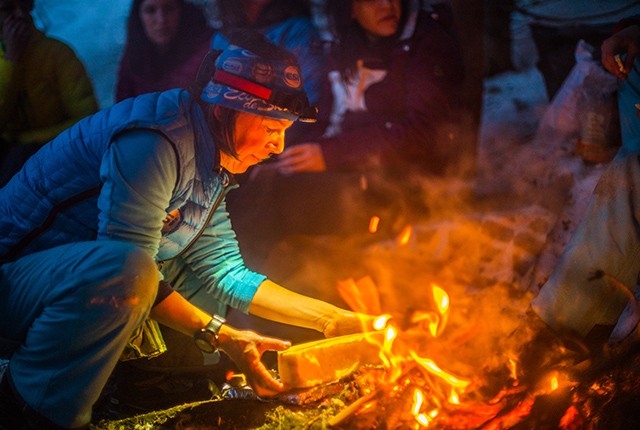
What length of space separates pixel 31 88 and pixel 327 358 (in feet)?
10.1

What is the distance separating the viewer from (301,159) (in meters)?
4.29

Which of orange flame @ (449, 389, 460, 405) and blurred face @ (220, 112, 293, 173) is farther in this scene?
orange flame @ (449, 389, 460, 405)

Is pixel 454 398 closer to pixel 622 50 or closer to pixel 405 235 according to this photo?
pixel 405 235

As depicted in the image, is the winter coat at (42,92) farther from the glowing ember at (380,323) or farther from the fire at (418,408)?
the fire at (418,408)

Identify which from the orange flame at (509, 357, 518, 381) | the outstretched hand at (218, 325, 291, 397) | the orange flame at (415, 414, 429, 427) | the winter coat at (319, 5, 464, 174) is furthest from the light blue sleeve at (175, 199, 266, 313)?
the orange flame at (509, 357, 518, 381)

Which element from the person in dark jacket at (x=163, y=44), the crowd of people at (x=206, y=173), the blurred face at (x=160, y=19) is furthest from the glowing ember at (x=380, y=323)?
the blurred face at (x=160, y=19)

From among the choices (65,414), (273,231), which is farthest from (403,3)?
(65,414)

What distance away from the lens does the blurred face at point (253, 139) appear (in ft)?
10.1

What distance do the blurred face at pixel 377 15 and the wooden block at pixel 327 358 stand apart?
2.33 meters

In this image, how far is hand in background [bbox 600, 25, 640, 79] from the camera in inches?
145

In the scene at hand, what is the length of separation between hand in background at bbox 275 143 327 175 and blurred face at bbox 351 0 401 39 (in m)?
1.01

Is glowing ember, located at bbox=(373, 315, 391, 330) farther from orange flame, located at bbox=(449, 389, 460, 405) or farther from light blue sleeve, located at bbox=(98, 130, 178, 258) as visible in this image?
light blue sleeve, located at bbox=(98, 130, 178, 258)

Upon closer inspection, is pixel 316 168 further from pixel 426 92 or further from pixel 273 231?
pixel 426 92

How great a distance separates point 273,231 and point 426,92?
1702 mm
